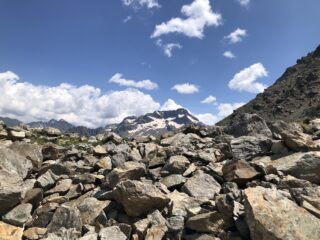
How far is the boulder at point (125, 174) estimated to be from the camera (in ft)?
64.5

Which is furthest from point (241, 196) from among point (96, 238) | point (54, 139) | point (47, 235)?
point (54, 139)

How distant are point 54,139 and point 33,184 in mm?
24080

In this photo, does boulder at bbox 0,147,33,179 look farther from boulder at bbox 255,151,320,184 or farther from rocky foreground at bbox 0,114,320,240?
boulder at bbox 255,151,320,184

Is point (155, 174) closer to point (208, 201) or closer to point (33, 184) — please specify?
point (208, 201)

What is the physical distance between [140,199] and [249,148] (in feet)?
33.0

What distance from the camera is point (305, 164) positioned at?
18.5m

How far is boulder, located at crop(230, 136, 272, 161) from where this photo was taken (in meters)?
23.2

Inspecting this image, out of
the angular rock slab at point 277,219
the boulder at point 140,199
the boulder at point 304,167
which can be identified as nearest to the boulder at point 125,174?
the boulder at point 140,199

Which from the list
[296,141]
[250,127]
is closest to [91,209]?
[296,141]

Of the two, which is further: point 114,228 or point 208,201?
point 208,201

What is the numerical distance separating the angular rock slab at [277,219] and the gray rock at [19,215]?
10895 mm

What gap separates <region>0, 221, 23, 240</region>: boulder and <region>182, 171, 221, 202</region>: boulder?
27.1 feet

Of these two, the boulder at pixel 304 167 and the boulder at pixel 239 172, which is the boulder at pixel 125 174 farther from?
the boulder at pixel 304 167

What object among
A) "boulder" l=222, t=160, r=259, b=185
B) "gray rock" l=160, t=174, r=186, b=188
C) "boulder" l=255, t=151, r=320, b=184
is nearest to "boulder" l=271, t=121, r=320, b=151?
"boulder" l=255, t=151, r=320, b=184
